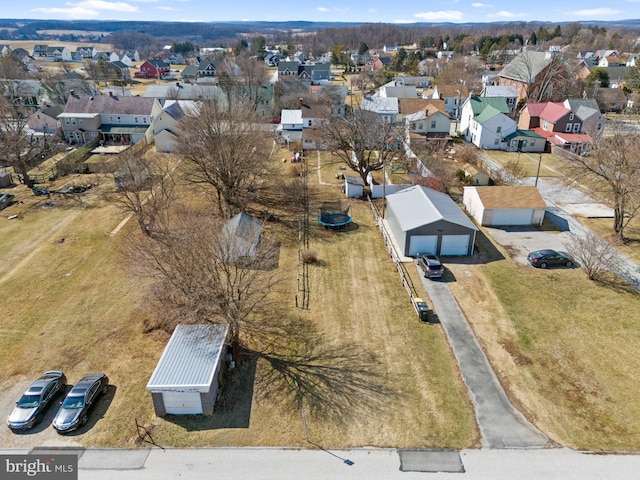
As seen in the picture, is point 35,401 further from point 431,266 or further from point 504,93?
point 504,93

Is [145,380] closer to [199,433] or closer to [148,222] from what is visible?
[199,433]

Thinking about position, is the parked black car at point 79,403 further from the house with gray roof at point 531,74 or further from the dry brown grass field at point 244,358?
the house with gray roof at point 531,74

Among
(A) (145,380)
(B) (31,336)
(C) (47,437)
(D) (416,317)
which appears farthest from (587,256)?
(B) (31,336)

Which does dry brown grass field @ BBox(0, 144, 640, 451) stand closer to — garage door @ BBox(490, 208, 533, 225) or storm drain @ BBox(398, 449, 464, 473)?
storm drain @ BBox(398, 449, 464, 473)

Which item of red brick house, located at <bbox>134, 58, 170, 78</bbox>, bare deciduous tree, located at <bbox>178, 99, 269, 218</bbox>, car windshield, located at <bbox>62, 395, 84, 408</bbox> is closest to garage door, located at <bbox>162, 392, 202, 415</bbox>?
car windshield, located at <bbox>62, 395, 84, 408</bbox>

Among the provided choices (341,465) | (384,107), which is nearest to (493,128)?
(384,107)

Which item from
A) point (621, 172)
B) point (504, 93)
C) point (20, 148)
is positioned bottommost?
point (20, 148)
